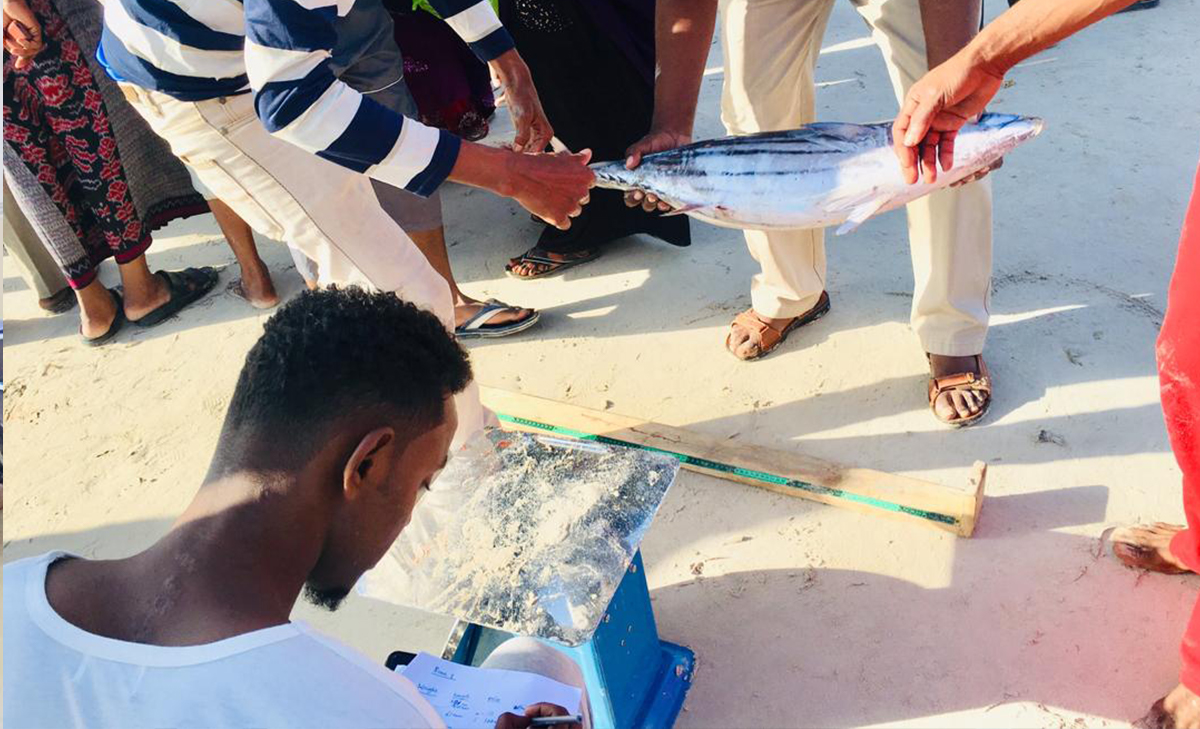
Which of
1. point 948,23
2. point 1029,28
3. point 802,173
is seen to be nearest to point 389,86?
point 802,173

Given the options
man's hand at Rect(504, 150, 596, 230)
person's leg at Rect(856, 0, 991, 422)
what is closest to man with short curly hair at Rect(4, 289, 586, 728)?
man's hand at Rect(504, 150, 596, 230)

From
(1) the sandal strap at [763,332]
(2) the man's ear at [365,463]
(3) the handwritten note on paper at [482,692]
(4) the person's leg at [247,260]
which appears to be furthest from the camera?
(4) the person's leg at [247,260]

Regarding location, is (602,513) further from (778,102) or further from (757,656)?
(778,102)

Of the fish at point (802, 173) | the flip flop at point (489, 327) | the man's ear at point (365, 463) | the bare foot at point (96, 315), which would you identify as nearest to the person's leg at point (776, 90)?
the fish at point (802, 173)

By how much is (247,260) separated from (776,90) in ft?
7.64

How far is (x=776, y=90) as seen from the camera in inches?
106

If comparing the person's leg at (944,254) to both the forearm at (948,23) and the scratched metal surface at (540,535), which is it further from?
the scratched metal surface at (540,535)

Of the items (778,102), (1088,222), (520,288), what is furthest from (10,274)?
(1088,222)

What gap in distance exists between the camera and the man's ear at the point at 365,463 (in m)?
1.34

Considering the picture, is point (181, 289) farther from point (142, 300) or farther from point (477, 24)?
point (477, 24)

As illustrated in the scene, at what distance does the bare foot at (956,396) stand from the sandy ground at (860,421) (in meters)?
0.06

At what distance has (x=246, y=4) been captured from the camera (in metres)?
1.91

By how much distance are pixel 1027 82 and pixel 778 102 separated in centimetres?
248

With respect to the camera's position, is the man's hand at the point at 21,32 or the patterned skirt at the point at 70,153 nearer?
the man's hand at the point at 21,32
